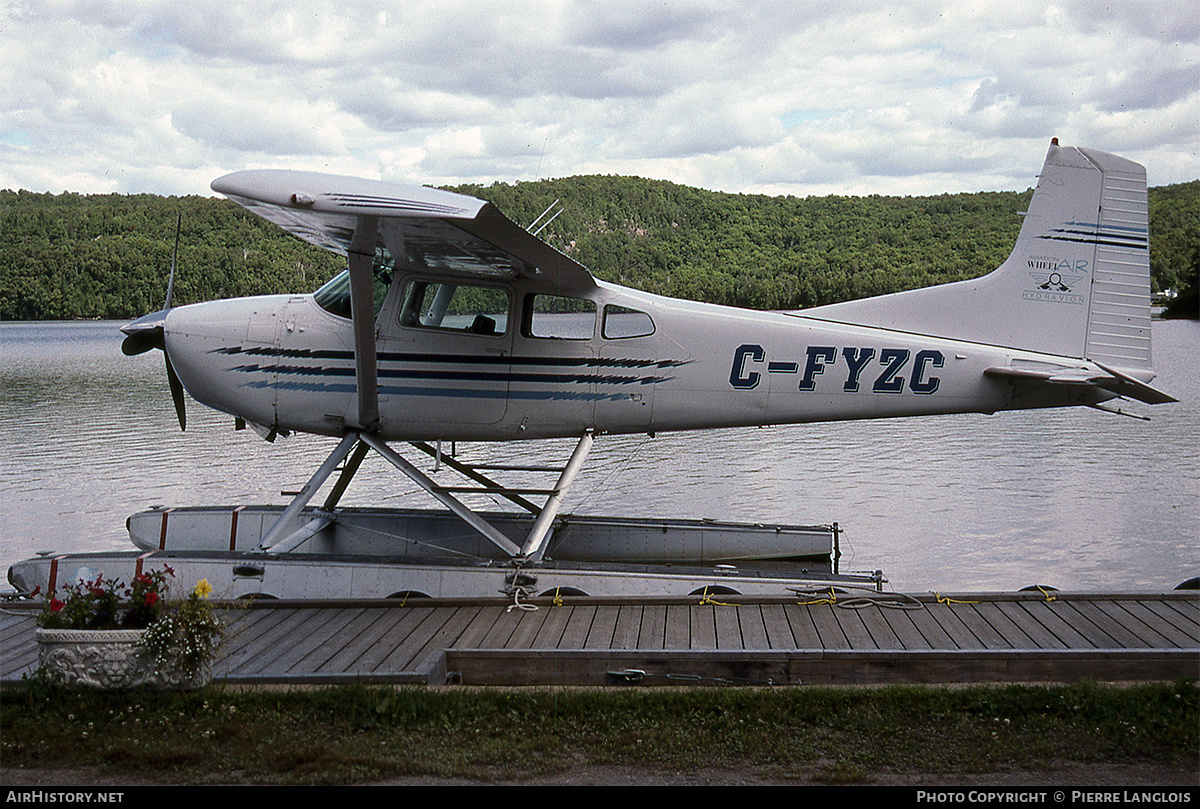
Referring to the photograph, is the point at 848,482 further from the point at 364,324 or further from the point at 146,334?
the point at 146,334

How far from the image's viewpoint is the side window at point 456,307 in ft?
23.2

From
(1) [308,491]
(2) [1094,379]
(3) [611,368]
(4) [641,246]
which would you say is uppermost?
(4) [641,246]

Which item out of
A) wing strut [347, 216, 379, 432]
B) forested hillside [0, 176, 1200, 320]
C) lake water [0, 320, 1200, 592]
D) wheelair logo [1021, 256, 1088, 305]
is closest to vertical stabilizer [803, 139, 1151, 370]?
wheelair logo [1021, 256, 1088, 305]

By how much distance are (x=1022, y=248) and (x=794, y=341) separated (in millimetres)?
1855

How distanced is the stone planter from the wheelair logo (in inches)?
240

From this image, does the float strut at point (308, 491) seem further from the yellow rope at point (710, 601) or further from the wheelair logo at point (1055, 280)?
the wheelair logo at point (1055, 280)

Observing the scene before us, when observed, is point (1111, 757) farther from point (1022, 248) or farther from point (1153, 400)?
point (1022, 248)

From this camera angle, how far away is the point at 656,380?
7.12 metres

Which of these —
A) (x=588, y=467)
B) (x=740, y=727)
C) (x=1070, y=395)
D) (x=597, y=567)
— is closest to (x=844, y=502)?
(x=588, y=467)

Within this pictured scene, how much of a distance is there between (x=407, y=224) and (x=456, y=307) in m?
1.21

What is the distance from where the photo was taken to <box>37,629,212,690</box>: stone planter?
14.1 ft

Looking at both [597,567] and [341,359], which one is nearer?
[597,567]

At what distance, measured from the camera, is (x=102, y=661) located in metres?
4.30

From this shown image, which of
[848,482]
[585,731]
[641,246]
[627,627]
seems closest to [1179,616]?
[627,627]
